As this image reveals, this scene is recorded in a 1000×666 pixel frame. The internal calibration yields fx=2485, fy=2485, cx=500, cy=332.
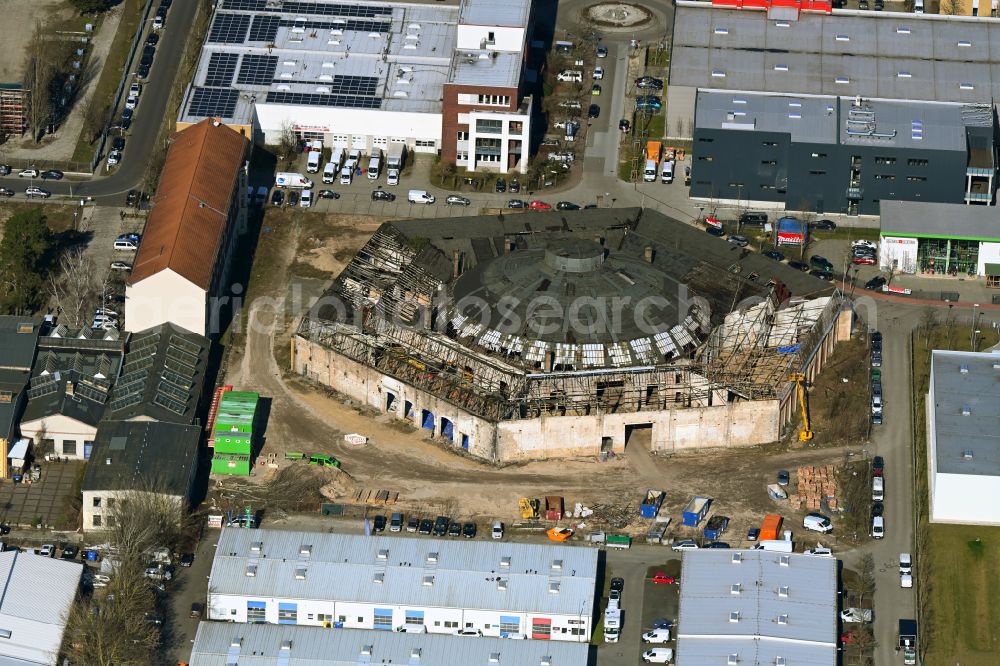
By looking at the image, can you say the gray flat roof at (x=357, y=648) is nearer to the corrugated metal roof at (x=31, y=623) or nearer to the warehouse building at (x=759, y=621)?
the warehouse building at (x=759, y=621)

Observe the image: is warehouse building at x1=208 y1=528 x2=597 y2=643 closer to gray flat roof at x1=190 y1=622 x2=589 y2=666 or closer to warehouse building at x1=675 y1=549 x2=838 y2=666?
gray flat roof at x1=190 y1=622 x2=589 y2=666

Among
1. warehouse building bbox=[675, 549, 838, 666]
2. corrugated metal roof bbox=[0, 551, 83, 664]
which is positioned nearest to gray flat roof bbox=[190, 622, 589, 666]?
warehouse building bbox=[675, 549, 838, 666]

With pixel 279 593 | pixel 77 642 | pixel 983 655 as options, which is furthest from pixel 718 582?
pixel 77 642

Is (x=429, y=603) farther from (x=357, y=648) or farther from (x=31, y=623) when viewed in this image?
(x=31, y=623)

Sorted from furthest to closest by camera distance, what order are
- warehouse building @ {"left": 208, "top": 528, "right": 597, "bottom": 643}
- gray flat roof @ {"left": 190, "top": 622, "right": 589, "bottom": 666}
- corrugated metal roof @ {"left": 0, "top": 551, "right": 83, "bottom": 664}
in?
warehouse building @ {"left": 208, "top": 528, "right": 597, "bottom": 643} → corrugated metal roof @ {"left": 0, "top": 551, "right": 83, "bottom": 664} → gray flat roof @ {"left": 190, "top": 622, "right": 589, "bottom": 666}

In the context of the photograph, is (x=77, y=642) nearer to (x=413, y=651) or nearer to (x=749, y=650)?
(x=413, y=651)
